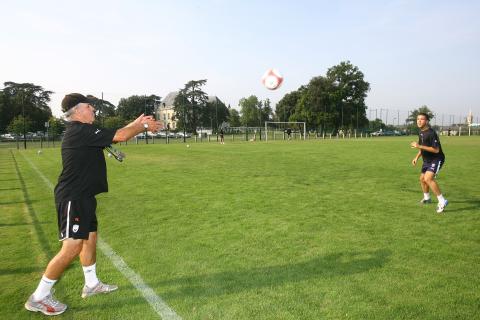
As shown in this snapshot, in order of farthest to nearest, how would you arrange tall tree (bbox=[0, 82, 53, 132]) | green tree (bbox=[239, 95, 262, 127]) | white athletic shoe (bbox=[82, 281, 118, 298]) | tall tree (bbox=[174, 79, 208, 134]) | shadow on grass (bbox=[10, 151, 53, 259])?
green tree (bbox=[239, 95, 262, 127])
tall tree (bbox=[174, 79, 208, 134])
tall tree (bbox=[0, 82, 53, 132])
shadow on grass (bbox=[10, 151, 53, 259])
white athletic shoe (bbox=[82, 281, 118, 298])

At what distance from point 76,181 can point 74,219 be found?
1.35ft

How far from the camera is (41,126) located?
272 feet

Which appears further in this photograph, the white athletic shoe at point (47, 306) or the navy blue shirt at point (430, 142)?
the navy blue shirt at point (430, 142)

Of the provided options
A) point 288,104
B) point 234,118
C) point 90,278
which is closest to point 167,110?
point 234,118

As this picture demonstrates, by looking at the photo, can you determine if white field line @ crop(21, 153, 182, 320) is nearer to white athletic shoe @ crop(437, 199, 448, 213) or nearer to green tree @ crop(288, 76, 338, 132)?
white athletic shoe @ crop(437, 199, 448, 213)

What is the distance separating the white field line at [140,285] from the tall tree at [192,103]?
9092 cm

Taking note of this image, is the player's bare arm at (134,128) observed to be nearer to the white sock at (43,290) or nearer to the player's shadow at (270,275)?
the white sock at (43,290)

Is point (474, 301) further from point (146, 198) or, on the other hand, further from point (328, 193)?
point (146, 198)

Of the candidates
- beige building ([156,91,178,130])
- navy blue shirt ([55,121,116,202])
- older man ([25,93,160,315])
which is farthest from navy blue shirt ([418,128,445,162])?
beige building ([156,91,178,130])

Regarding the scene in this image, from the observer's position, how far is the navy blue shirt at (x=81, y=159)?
390cm

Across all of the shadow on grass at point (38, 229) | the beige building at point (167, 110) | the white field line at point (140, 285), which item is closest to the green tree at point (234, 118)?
the beige building at point (167, 110)

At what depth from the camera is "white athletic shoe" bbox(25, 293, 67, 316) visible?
12.8 feet

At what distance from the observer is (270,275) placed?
475 cm

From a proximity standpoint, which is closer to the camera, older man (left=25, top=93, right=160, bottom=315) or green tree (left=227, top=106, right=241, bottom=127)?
older man (left=25, top=93, right=160, bottom=315)
